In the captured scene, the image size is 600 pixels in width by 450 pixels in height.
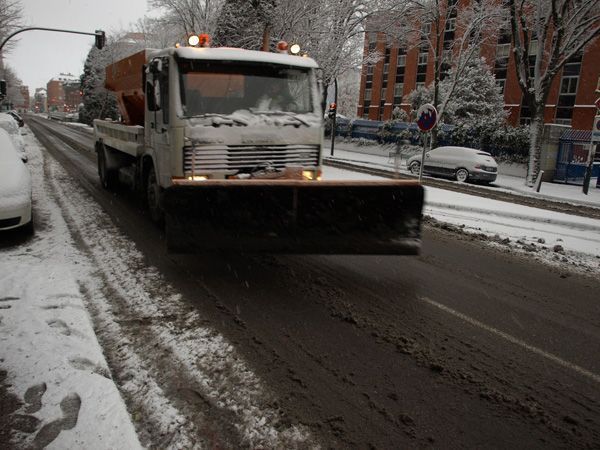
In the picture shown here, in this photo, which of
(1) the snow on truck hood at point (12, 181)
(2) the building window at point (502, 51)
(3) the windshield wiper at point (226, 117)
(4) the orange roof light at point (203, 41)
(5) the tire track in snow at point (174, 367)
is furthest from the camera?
(2) the building window at point (502, 51)

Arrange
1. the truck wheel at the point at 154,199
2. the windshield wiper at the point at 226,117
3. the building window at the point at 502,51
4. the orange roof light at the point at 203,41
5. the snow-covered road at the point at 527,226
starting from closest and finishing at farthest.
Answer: the windshield wiper at the point at 226,117
the orange roof light at the point at 203,41
the truck wheel at the point at 154,199
the snow-covered road at the point at 527,226
the building window at the point at 502,51

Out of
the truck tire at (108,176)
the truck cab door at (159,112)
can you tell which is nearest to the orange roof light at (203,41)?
the truck cab door at (159,112)

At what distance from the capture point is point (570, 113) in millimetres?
40031

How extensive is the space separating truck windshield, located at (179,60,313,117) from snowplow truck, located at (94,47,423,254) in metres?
0.01

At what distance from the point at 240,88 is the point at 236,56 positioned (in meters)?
0.46

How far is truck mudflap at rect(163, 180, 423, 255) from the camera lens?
4.99 meters

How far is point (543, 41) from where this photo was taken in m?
19.5

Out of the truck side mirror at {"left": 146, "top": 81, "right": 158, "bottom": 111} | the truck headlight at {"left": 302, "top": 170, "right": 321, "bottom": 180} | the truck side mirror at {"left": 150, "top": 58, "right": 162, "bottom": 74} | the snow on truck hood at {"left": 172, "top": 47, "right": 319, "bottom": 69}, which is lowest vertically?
the truck headlight at {"left": 302, "top": 170, "right": 321, "bottom": 180}

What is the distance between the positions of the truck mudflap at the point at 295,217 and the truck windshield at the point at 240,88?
174cm

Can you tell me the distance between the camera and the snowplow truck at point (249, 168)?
505cm

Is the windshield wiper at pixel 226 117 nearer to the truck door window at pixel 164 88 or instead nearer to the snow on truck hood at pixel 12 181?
the truck door window at pixel 164 88

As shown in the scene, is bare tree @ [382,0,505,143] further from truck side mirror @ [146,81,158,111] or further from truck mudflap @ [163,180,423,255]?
truck mudflap @ [163,180,423,255]

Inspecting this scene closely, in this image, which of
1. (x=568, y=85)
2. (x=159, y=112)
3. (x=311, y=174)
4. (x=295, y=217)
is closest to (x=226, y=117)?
(x=159, y=112)

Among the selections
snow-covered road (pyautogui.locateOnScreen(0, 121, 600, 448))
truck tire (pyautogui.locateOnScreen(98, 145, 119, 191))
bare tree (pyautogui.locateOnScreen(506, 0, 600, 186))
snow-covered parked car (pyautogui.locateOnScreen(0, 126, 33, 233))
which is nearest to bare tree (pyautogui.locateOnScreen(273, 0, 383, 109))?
bare tree (pyautogui.locateOnScreen(506, 0, 600, 186))
